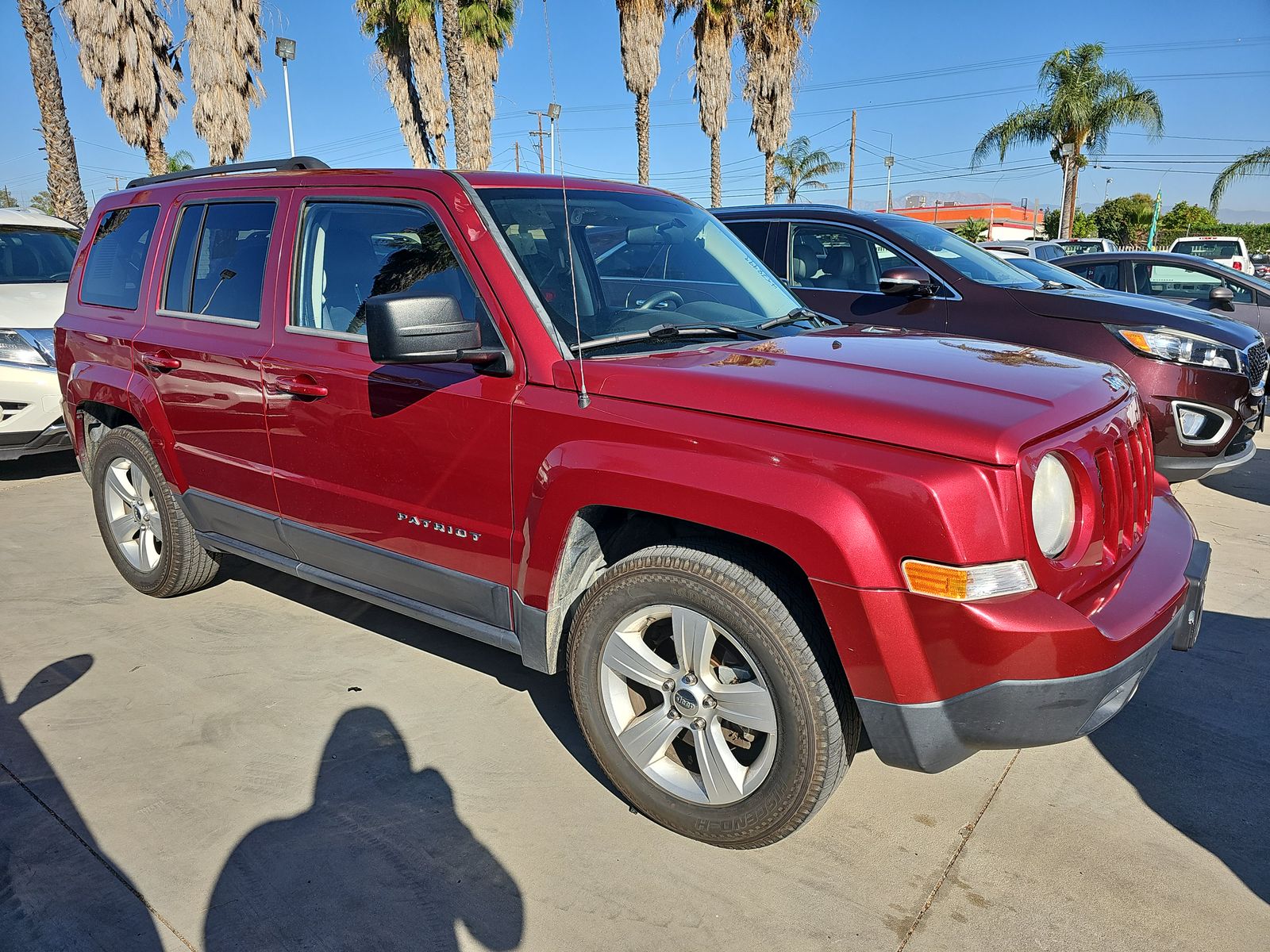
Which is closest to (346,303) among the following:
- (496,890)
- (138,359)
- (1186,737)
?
(138,359)

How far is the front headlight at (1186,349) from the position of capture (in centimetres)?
542

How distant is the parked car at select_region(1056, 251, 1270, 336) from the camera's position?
922 centimetres

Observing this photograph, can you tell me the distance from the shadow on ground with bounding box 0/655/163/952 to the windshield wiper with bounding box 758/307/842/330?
256cm

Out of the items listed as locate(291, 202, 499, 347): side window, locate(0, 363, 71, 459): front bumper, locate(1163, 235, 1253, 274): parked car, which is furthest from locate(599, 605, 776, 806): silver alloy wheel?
locate(1163, 235, 1253, 274): parked car

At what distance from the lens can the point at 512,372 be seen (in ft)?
9.12

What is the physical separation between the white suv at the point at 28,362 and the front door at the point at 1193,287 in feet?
32.4

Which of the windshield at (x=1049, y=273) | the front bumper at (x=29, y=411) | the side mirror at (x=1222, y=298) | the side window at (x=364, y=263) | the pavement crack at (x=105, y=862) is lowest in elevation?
the pavement crack at (x=105, y=862)

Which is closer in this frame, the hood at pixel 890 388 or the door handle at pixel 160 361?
the hood at pixel 890 388

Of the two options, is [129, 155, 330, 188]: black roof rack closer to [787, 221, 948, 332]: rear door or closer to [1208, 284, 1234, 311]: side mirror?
[787, 221, 948, 332]: rear door

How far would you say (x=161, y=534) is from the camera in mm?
4309

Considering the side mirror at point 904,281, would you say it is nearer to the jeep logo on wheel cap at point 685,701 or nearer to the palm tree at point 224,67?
the jeep logo on wheel cap at point 685,701

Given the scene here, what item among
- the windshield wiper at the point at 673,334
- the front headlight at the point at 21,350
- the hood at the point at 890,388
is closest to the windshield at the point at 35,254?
the front headlight at the point at 21,350

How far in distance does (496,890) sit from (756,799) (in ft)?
2.41

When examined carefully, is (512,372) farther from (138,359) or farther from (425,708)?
(138,359)
